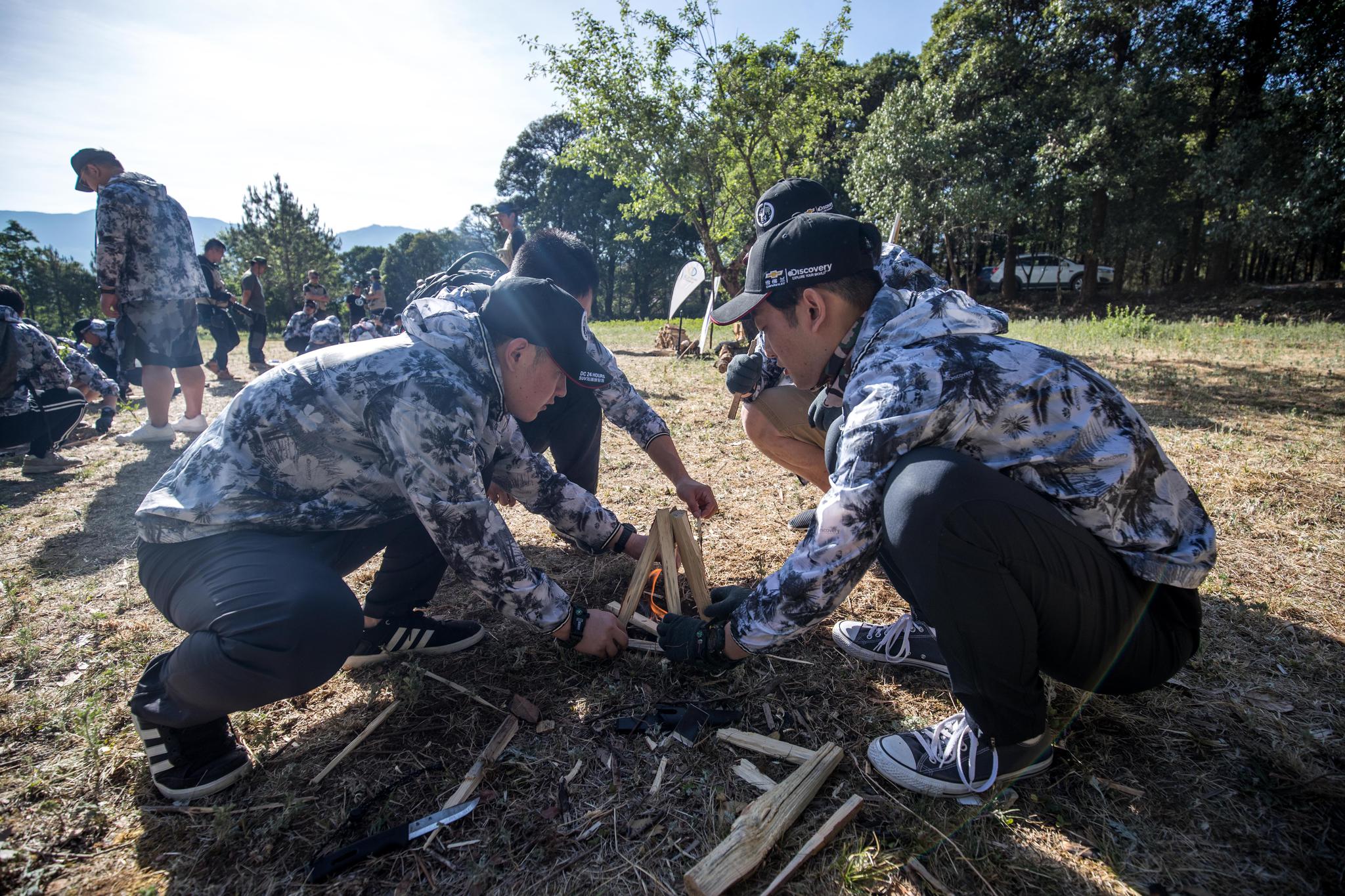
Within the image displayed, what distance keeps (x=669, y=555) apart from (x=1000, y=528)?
4.71 feet

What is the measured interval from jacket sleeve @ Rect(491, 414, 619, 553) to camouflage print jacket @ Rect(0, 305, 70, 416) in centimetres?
531

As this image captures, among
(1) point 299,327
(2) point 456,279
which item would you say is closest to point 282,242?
(1) point 299,327

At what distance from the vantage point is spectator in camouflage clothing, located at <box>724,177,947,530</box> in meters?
3.41

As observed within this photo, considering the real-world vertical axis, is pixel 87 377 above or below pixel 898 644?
above

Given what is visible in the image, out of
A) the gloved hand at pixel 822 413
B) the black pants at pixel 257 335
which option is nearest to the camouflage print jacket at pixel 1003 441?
the gloved hand at pixel 822 413

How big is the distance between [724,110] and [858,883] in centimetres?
1204

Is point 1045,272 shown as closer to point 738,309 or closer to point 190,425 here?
point 738,309

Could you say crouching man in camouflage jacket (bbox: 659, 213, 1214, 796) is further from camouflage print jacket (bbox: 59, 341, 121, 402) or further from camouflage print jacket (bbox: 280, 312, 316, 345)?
camouflage print jacket (bbox: 280, 312, 316, 345)

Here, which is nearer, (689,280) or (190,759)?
(190,759)

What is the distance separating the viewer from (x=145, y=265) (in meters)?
5.27

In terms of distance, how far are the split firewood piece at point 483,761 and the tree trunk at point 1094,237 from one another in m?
22.5

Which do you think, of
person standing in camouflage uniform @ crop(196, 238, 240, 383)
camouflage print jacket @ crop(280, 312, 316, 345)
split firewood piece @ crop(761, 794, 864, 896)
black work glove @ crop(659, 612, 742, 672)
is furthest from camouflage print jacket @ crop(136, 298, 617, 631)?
camouflage print jacket @ crop(280, 312, 316, 345)

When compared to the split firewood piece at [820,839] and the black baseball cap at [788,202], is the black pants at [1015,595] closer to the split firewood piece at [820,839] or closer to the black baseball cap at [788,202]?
the split firewood piece at [820,839]

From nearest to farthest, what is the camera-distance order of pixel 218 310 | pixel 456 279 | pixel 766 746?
pixel 766 746 → pixel 456 279 → pixel 218 310
